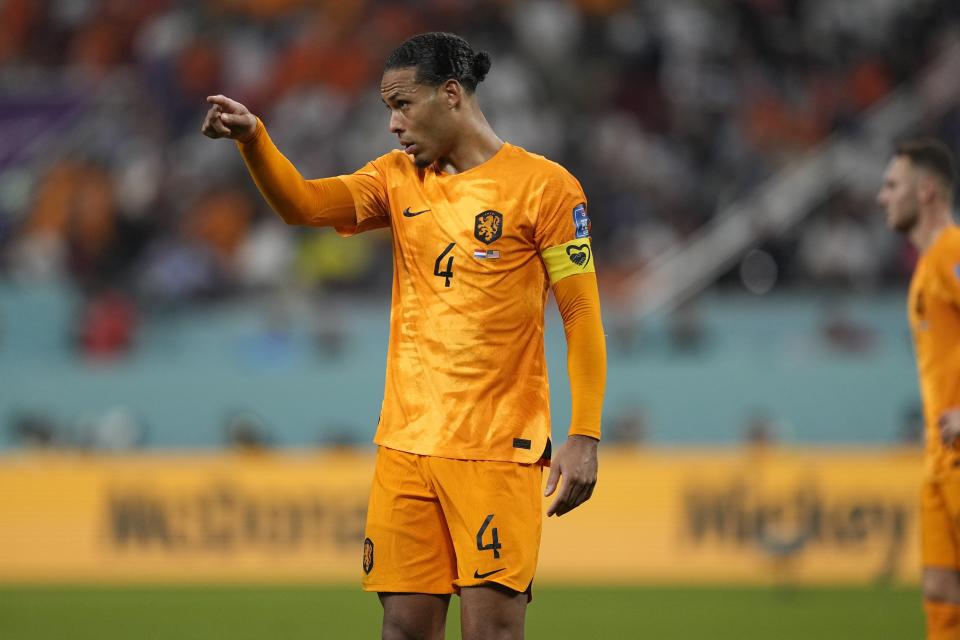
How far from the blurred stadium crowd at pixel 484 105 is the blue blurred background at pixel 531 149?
0.09 ft

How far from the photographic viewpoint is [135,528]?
11.8 metres

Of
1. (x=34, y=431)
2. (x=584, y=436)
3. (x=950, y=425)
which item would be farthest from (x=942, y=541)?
(x=34, y=431)

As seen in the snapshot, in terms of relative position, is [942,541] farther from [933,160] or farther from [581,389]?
[581,389]

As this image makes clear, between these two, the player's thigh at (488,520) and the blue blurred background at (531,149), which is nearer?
the player's thigh at (488,520)

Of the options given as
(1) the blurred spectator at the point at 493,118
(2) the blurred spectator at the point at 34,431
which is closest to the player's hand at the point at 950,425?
(1) the blurred spectator at the point at 493,118

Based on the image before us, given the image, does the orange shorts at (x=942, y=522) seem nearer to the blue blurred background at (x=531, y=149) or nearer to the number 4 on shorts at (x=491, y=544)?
the number 4 on shorts at (x=491, y=544)

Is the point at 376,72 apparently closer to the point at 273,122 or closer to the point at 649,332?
the point at 273,122

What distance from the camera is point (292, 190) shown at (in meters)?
4.14

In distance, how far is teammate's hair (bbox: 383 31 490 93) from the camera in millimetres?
4148

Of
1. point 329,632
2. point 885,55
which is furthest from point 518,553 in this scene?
point 885,55

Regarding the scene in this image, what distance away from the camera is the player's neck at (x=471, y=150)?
4266 mm

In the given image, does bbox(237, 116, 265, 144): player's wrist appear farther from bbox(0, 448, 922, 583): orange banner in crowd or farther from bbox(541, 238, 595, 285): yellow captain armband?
bbox(0, 448, 922, 583): orange banner in crowd

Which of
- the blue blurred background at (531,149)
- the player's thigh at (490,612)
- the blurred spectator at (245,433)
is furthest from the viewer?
the blue blurred background at (531,149)

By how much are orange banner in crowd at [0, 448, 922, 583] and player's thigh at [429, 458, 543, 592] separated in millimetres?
7209
